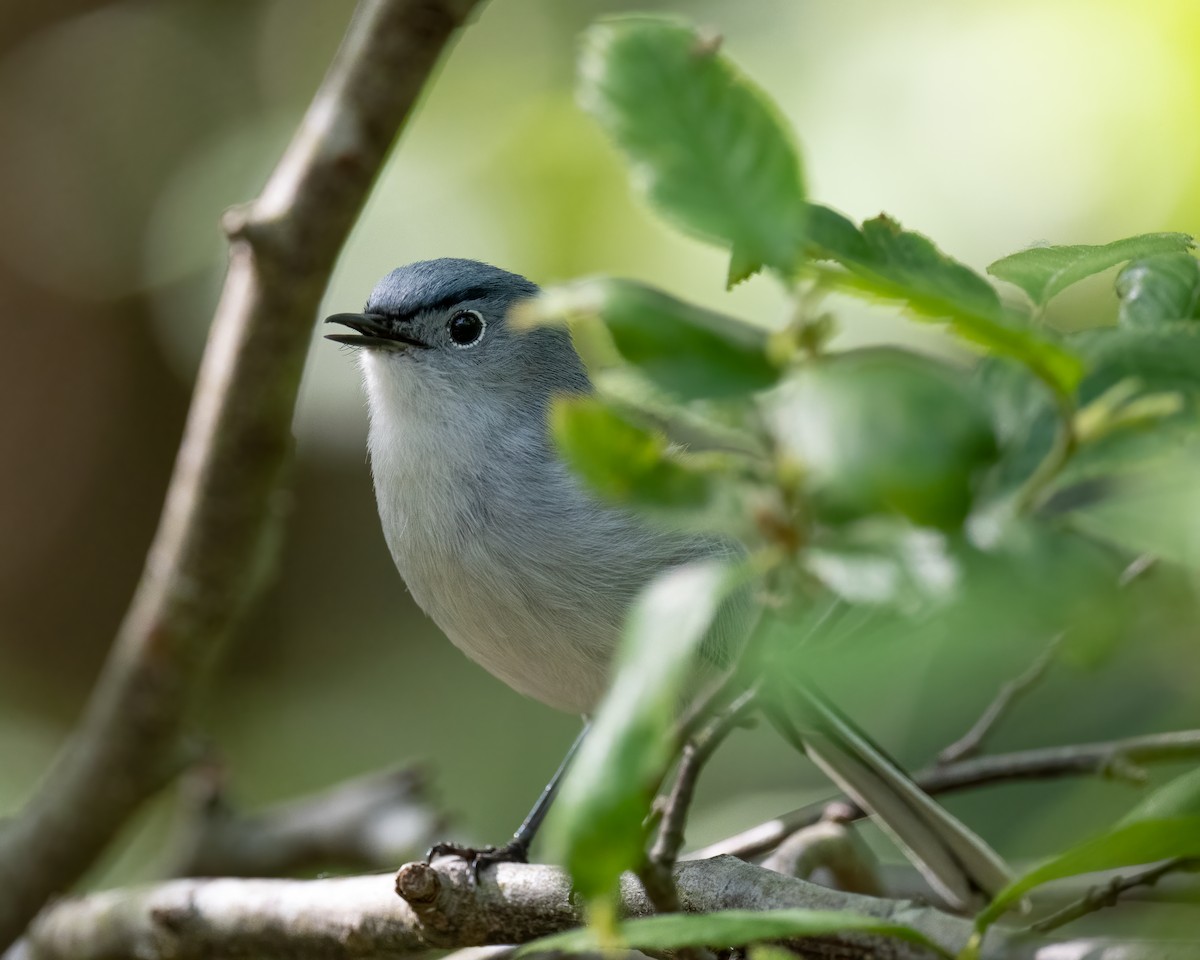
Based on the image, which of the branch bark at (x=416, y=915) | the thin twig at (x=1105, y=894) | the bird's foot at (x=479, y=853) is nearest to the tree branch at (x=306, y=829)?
the branch bark at (x=416, y=915)

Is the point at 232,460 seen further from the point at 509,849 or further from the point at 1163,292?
the point at 1163,292

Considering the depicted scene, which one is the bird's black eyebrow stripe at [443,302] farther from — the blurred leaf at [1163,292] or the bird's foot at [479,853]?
the blurred leaf at [1163,292]

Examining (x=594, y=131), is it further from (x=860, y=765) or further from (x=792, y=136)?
(x=792, y=136)

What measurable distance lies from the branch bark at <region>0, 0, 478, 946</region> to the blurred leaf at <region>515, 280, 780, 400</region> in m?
1.40

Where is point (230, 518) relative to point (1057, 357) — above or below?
above

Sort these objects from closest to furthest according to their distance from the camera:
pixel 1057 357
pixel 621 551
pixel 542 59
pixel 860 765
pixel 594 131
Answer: pixel 1057 357 → pixel 621 551 → pixel 860 765 → pixel 594 131 → pixel 542 59

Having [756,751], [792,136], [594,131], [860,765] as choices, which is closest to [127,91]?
[594,131]

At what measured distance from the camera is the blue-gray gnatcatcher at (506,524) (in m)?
2.20

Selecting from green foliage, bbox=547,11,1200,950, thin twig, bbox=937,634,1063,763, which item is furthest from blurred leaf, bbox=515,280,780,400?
thin twig, bbox=937,634,1063,763

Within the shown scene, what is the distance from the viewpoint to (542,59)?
3.46 metres

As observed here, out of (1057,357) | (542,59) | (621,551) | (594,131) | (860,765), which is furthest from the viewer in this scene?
(542,59)

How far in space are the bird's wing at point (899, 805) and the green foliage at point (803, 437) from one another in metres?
1.59

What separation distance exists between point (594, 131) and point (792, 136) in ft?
8.05

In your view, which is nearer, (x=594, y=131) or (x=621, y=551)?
(x=621, y=551)
